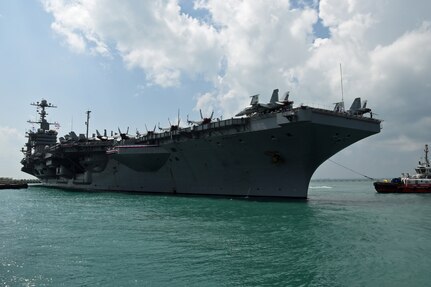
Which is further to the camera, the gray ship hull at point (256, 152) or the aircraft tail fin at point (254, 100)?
the aircraft tail fin at point (254, 100)

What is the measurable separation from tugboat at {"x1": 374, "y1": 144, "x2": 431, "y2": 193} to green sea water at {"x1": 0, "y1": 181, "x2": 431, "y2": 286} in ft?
93.4

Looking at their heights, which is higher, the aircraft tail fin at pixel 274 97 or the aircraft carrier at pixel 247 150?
the aircraft tail fin at pixel 274 97

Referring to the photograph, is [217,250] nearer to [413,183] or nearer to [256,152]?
[256,152]

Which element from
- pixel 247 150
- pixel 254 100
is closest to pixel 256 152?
pixel 247 150

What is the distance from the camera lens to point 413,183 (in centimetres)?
4359

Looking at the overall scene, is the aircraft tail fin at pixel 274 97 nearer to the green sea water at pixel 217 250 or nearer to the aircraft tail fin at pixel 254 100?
the aircraft tail fin at pixel 254 100

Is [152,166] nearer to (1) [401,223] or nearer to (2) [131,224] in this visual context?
(2) [131,224]

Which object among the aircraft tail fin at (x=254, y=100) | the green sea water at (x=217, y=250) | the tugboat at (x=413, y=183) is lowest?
the green sea water at (x=217, y=250)

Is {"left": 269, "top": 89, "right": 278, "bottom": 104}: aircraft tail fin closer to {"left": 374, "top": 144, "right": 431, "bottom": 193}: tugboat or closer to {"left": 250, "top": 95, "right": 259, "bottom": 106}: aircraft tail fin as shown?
{"left": 250, "top": 95, "right": 259, "bottom": 106}: aircraft tail fin

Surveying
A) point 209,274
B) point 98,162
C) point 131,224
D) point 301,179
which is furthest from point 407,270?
point 98,162

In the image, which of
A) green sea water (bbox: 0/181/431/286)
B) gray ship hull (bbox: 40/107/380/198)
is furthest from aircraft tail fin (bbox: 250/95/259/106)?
green sea water (bbox: 0/181/431/286)

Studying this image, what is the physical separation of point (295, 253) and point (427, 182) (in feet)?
134

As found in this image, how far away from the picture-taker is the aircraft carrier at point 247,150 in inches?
861

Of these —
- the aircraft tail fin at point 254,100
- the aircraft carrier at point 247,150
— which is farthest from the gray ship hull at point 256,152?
the aircraft tail fin at point 254,100
